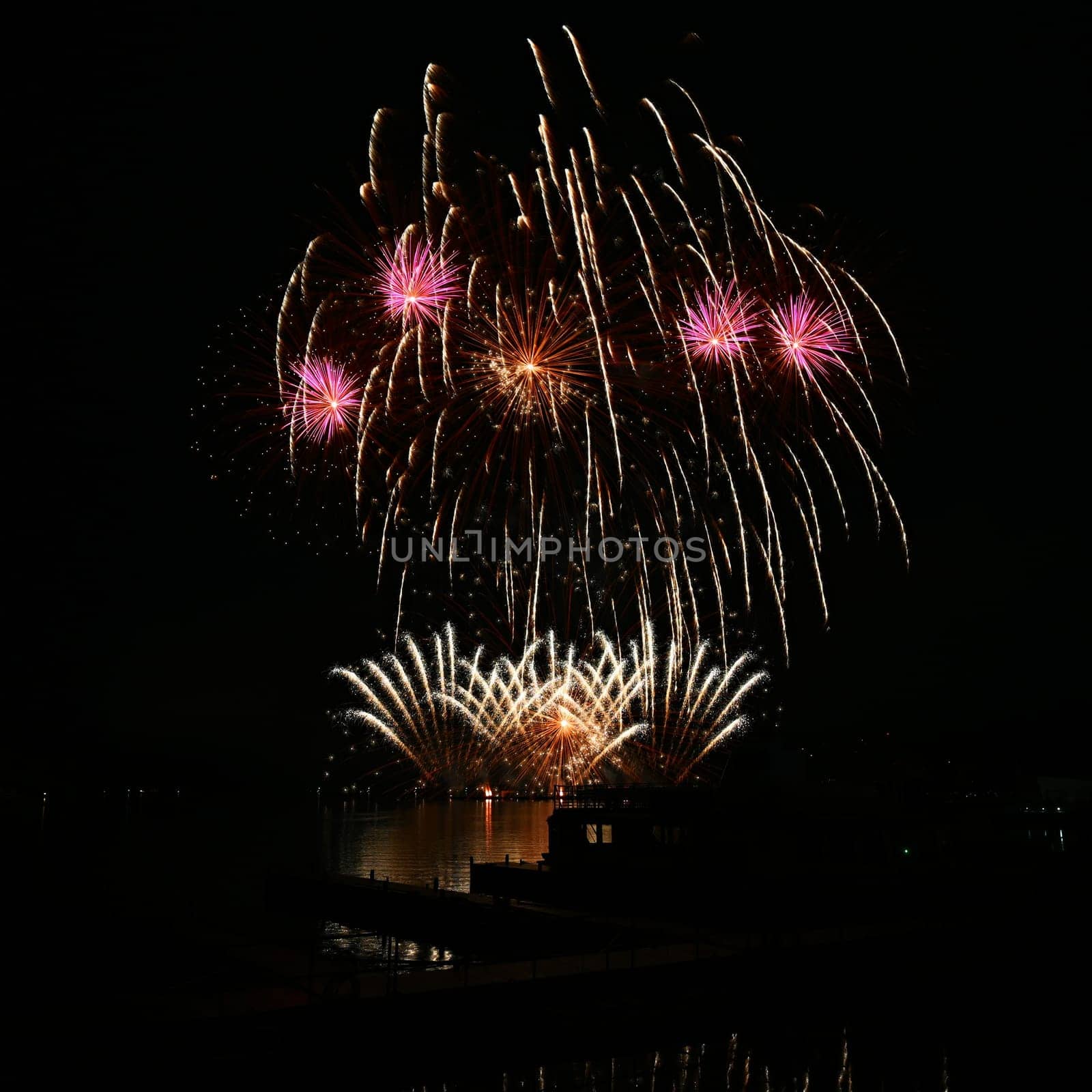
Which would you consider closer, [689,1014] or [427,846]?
[689,1014]

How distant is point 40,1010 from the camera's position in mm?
29719

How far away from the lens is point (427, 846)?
4203 inches

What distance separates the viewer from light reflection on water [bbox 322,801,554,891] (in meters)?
76.9

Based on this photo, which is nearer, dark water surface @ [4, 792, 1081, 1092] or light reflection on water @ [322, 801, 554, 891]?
dark water surface @ [4, 792, 1081, 1092]

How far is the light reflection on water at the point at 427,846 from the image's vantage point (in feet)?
252

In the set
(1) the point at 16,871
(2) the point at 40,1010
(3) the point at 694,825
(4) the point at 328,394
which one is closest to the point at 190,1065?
(2) the point at 40,1010

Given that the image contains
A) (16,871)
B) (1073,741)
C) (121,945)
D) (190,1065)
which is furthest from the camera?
(1073,741)

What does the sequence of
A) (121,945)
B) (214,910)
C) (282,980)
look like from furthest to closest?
(214,910) → (121,945) → (282,980)

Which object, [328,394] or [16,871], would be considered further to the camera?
[16,871]

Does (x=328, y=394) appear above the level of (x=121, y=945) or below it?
above

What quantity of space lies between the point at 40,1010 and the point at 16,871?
5742 cm

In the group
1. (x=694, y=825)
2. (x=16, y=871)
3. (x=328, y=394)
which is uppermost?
(x=328, y=394)

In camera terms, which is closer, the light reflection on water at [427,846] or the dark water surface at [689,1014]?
the dark water surface at [689,1014]

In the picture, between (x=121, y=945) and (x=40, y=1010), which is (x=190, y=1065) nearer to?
(x=40, y=1010)
